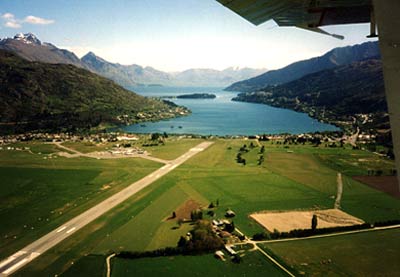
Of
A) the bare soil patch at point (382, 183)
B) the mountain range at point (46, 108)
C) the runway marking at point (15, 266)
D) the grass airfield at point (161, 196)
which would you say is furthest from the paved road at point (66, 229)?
the mountain range at point (46, 108)

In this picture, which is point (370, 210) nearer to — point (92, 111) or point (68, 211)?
point (68, 211)

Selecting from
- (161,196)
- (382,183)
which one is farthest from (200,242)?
(382,183)

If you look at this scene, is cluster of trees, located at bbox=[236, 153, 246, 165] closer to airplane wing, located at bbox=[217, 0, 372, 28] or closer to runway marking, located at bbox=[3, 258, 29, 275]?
runway marking, located at bbox=[3, 258, 29, 275]

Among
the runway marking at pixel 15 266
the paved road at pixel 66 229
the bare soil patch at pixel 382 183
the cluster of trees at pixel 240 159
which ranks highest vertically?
the cluster of trees at pixel 240 159

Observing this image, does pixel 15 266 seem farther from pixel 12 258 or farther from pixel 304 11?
pixel 304 11

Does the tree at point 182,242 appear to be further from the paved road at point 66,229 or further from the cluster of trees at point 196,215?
the paved road at point 66,229

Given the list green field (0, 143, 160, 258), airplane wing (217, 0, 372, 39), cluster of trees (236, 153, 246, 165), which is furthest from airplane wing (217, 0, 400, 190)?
cluster of trees (236, 153, 246, 165)

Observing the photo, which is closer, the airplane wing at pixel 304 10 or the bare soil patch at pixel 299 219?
the airplane wing at pixel 304 10

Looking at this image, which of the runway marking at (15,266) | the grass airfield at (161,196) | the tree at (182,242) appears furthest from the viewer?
the tree at (182,242)
